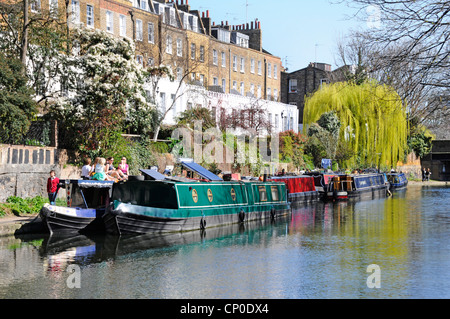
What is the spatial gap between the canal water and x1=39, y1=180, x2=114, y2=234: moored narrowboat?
71 cm

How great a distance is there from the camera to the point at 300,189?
3734 cm

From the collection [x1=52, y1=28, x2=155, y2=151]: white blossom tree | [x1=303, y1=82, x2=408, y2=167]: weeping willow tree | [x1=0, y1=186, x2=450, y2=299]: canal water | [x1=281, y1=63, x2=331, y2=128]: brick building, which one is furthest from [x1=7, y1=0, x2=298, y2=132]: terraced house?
[x1=0, y1=186, x2=450, y2=299]: canal water

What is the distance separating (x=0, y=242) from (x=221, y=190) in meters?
8.26

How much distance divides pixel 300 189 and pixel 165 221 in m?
18.4

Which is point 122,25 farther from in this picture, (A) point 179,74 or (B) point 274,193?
(B) point 274,193

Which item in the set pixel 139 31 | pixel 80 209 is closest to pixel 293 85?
pixel 139 31

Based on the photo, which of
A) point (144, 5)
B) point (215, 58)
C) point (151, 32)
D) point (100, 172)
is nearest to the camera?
point (100, 172)

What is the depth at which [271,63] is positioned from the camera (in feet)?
215

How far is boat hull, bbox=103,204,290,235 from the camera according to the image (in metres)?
19.2

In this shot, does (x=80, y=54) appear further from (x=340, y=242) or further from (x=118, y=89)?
(x=340, y=242)

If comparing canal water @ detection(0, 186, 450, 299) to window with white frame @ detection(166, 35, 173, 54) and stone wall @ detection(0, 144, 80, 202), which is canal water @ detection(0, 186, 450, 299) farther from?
window with white frame @ detection(166, 35, 173, 54)

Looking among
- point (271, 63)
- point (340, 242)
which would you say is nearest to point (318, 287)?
point (340, 242)
